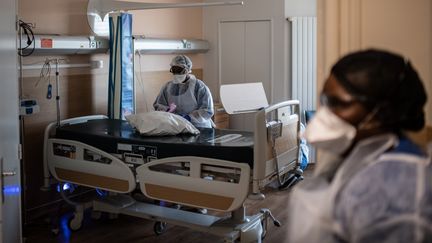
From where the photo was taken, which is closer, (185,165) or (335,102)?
(335,102)

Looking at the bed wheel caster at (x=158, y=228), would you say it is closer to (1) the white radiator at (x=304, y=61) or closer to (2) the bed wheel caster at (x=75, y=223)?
(2) the bed wheel caster at (x=75, y=223)

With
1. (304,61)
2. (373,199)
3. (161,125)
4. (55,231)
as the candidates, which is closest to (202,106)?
(161,125)

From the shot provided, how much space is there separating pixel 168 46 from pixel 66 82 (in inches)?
54.1

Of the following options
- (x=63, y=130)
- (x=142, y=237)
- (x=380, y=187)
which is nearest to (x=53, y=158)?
(x=63, y=130)

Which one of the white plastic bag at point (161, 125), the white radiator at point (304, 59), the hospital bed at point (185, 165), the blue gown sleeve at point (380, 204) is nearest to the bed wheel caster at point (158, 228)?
the hospital bed at point (185, 165)

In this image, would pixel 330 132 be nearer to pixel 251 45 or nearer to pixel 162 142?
pixel 162 142

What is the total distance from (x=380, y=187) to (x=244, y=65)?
221 inches

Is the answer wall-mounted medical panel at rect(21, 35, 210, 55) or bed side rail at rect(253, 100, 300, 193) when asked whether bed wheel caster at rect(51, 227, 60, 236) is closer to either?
wall-mounted medical panel at rect(21, 35, 210, 55)

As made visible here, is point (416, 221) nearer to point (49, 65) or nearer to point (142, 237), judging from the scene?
point (142, 237)

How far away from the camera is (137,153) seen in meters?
3.54

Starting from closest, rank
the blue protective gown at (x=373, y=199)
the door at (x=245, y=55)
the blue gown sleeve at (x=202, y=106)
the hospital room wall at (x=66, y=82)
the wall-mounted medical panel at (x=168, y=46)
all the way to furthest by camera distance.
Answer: the blue protective gown at (x=373, y=199) < the hospital room wall at (x=66, y=82) < the blue gown sleeve at (x=202, y=106) < the wall-mounted medical panel at (x=168, y=46) < the door at (x=245, y=55)

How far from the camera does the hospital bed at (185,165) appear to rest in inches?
126

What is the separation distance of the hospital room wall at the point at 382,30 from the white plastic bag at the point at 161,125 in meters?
2.27

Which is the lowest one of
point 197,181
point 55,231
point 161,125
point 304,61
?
point 55,231
